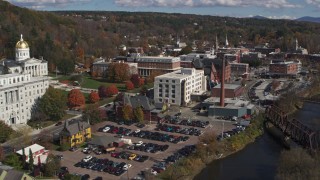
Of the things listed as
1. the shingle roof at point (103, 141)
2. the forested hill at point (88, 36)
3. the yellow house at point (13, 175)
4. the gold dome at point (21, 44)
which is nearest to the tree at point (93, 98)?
the gold dome at point (21, 44)

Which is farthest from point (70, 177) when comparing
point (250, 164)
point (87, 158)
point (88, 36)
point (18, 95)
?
point (88, 36)

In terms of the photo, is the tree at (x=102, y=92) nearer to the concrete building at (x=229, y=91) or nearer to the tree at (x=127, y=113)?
the tree at (x=127, y=113)

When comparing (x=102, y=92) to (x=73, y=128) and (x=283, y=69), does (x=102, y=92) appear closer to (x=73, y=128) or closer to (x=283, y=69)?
(x=73, y=128)

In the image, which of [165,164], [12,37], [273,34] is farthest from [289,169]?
[273,34]

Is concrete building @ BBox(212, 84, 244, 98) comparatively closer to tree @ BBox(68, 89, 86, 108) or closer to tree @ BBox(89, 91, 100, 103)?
tree @ BBox(89, 91, 100, 103)

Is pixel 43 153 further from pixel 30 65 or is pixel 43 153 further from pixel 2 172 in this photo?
pixel 30 65
